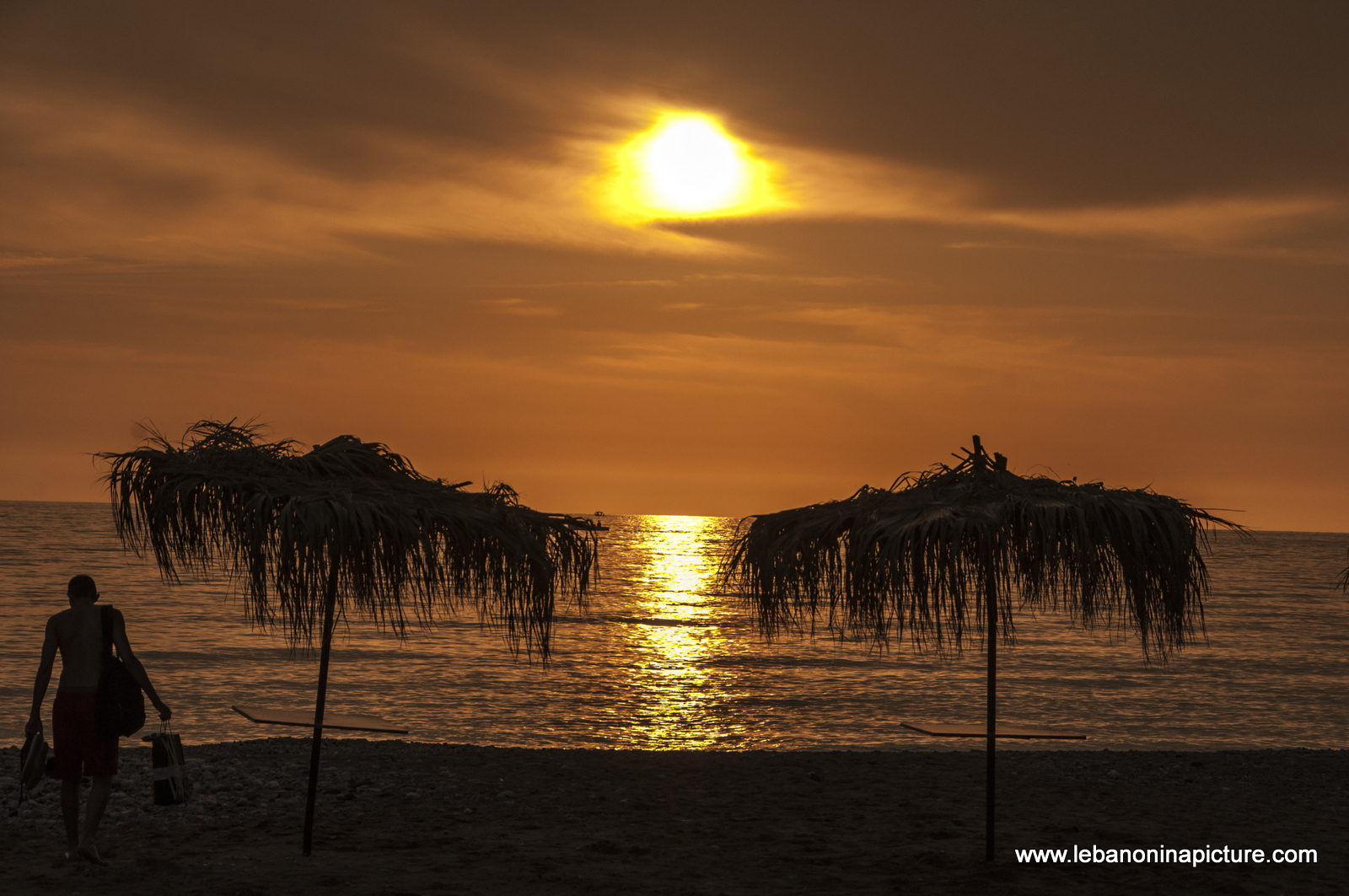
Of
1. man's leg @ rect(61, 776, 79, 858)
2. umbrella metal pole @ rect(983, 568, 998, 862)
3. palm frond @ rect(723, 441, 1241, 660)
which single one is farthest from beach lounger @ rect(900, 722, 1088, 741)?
man's leg @ rect(61, 776, 79, 858)

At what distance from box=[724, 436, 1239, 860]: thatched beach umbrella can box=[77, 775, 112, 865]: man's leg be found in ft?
15.0

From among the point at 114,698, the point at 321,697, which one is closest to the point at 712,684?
the point at 321,697

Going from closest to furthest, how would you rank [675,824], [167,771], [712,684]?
[167,771] → [675,824] → [712,684]

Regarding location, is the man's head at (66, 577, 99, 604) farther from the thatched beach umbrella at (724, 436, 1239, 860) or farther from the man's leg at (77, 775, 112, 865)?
the thatched beach umbrella at (724, 436, 1239, 860)

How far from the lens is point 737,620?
49656 mm

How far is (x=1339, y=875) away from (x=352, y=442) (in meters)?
7.81

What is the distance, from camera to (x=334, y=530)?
256 inches

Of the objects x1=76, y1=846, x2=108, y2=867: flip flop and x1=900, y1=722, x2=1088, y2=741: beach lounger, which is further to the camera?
x1=900, y1=722, x2=1088, y2=741: beach lounger

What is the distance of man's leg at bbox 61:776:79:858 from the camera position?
7.01 metres

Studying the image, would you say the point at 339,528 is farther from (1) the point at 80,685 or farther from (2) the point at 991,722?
(2) the point at 991,722

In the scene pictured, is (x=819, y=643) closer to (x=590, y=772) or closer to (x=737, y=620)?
(x=737, y=620)

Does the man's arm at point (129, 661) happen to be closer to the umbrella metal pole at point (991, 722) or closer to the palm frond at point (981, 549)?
the palm frond at point (981, 549)

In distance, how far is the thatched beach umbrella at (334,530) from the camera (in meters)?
6.57

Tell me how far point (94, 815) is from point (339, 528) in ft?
9.15
